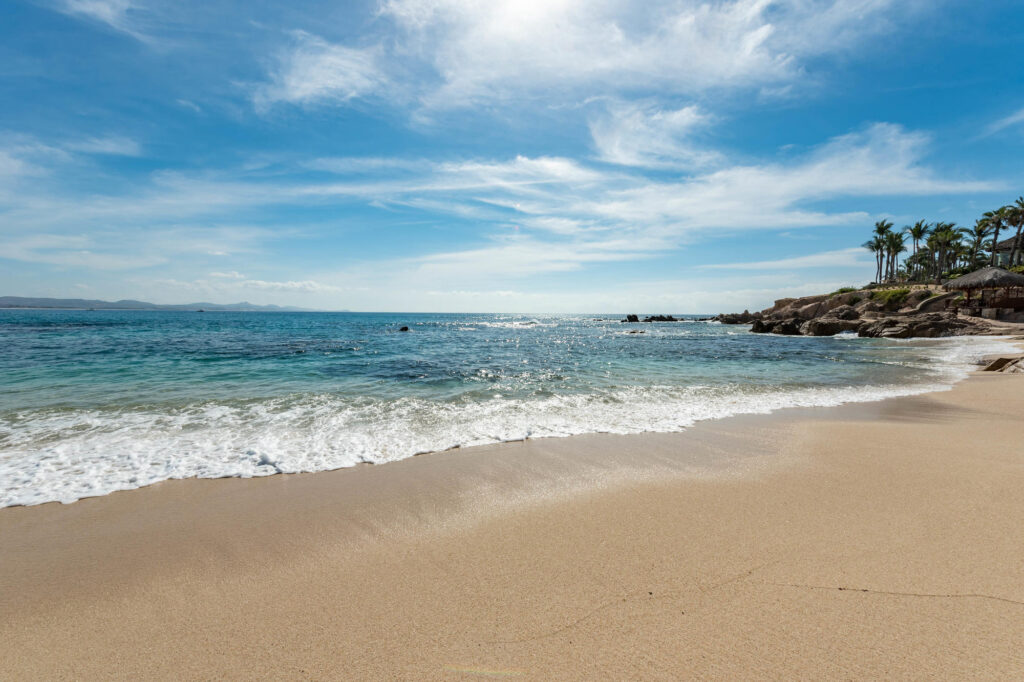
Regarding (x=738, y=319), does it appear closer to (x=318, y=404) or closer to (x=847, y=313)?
(x=847, y=313)

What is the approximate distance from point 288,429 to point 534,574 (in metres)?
6.81

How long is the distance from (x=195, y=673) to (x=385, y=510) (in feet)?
7.85

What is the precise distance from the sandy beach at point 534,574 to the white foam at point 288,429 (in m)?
0.72

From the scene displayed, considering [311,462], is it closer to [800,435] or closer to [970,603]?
[970,603]

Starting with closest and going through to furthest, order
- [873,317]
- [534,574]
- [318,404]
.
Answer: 1. [534,574]
2. [318,404]
3. [873,317]

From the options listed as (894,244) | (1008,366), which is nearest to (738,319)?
(894,244)

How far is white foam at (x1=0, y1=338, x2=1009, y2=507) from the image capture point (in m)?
6.25

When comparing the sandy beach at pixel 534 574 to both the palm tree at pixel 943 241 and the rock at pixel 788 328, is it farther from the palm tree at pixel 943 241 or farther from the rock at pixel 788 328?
the palm tree at pixel 943 241

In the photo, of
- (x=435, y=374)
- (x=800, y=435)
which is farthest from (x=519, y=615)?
(x=435, y=374)

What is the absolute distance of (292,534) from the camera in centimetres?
448

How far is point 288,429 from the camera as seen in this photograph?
845cm

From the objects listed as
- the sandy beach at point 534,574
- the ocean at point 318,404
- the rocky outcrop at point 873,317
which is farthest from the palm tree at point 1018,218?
the sandy beach at point 534,574

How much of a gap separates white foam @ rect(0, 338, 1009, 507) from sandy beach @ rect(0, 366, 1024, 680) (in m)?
0.72

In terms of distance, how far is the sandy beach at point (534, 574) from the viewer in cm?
274
